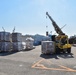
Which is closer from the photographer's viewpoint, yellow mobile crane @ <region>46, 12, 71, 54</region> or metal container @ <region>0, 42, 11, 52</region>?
yellow mobile crane @ <region>46, 12, 71, 54</region>

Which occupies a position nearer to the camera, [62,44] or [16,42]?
[62,44]

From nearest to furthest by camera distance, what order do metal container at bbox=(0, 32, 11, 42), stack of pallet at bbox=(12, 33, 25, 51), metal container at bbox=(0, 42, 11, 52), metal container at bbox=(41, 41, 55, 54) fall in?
metal container at bbox=(41, 41, 55, 54), metal container at bbox=(0, 42, 11, 52), metal container at bbox=(0, 32, 11, 42), stack of pallet at bbox=(12, 33, 25, 51)

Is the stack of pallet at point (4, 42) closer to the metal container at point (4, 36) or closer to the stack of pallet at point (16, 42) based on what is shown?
the metal container at point (4, 36)

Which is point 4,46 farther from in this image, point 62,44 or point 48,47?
point 62,44

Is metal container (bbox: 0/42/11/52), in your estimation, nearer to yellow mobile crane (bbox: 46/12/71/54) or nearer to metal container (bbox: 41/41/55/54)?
metal container (bbox: 41/41/55/54)

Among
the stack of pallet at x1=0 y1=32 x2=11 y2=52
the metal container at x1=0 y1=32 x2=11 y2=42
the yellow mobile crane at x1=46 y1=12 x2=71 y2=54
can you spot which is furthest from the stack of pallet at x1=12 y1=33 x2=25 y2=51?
the yellow mobile crane at x1=46 y1=12 x2=71 y2=54

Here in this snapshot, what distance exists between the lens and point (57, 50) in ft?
81.6

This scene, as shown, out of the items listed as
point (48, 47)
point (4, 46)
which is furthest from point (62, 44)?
point (4, 46)

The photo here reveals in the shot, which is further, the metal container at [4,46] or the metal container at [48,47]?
the metal container at [4,46]

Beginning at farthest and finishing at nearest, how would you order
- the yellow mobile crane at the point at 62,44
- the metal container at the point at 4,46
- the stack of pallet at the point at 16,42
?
the stack of pallet at the point at 16,42 < the metal container at the point at 4,46 < the yellow mobile crane at the point at 62,44

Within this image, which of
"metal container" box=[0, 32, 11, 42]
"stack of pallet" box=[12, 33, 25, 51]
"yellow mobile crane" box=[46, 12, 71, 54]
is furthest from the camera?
"stack of pallet" box=[12, 33, 25, 51]

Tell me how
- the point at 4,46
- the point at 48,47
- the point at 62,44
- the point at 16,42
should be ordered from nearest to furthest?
the point at 48,47
the point at 62,44
the point at 4,46
the point at 16,42

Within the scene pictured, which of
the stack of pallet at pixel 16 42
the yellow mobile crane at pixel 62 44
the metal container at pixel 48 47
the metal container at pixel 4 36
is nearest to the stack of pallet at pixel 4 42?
the metal container at pixel 4 36

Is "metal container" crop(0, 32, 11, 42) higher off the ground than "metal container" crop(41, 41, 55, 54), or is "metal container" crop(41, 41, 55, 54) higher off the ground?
"metal container" crop(0, 32, 11, 42)
